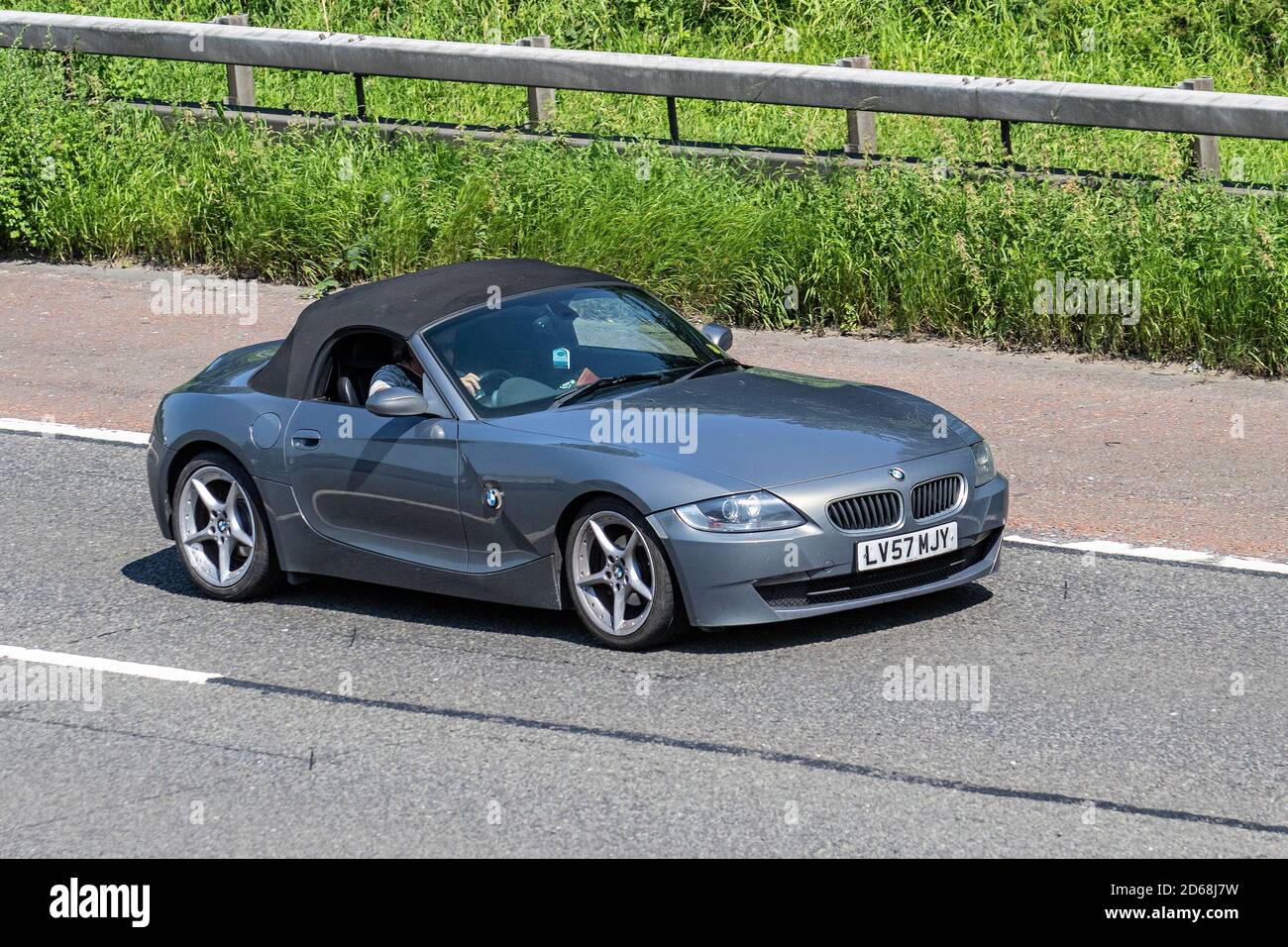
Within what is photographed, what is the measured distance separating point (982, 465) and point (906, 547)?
646 millimetres

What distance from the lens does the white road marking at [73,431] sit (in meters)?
11.1

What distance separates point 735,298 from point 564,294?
457cm

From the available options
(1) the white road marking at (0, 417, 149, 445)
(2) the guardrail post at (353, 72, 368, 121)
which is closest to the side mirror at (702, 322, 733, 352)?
(1) the white road marking at (0, 417, 149, 445)

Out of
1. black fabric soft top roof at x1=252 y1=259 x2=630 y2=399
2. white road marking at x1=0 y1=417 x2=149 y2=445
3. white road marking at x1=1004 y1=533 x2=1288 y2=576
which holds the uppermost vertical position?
black fabric soft top roof at x1=252 y1=259 x2=630 y2=399

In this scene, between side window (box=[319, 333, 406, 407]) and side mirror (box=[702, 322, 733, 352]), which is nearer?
side window (box=[319, 333, 406, 407])

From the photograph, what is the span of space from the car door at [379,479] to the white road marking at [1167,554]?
2617 millimetres

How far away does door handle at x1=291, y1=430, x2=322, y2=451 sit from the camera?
821 centimetres

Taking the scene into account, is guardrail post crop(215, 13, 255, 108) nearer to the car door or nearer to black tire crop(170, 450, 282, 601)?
Answer: black tire crop(170, 450, 282, 601)

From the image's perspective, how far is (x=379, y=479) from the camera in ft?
26.2
